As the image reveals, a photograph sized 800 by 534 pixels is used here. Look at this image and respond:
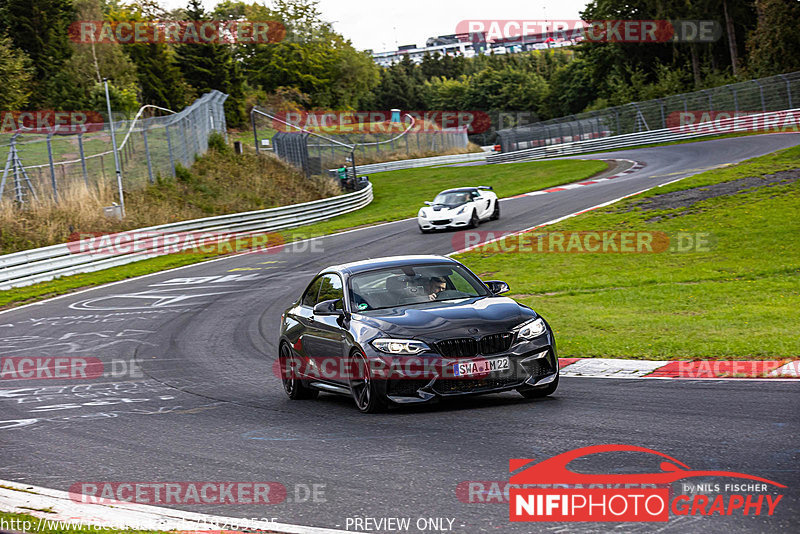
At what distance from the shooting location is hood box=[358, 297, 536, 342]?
27.2 feet

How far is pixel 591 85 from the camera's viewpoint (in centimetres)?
9581

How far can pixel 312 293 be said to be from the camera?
1066 cm

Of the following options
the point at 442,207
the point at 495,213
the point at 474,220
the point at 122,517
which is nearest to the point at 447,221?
the point at 442,207

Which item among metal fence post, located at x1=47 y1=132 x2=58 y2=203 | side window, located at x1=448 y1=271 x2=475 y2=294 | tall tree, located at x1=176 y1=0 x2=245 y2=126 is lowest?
side window, located at x1=448 y1=271 x2=475 y2=294

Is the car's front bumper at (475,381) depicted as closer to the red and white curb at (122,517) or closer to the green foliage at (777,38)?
the red and white curb at (122,517)

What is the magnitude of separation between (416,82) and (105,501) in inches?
4977

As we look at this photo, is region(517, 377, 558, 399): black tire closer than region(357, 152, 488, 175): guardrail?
Yes

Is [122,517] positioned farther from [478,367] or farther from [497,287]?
[497,287]

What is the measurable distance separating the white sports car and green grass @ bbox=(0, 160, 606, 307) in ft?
18.5

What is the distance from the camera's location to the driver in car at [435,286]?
9445 millimetres

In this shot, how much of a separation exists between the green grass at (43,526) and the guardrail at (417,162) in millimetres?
57239

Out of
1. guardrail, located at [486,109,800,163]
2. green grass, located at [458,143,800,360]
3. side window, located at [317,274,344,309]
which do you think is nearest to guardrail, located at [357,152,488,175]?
guardrail, located at [486,109,800,163]

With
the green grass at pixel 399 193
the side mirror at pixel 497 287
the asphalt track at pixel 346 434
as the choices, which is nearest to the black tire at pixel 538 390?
the asphalt track at pixel 346 434

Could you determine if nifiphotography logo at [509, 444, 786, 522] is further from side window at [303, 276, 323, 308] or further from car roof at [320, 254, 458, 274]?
side window at [303, 276, 323, 308]
